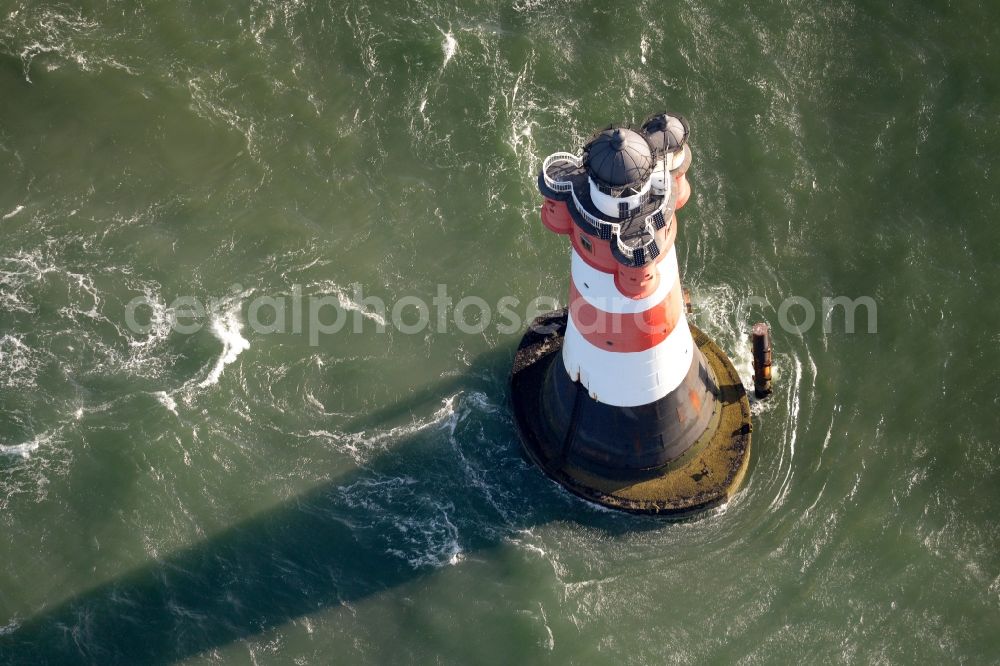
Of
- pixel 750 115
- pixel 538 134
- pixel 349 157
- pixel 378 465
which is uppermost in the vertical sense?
pixel 750 115

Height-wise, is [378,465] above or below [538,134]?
below

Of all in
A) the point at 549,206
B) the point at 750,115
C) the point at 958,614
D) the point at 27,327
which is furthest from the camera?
the point at 750,115

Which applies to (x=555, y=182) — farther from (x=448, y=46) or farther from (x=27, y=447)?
(x=27, y=447)

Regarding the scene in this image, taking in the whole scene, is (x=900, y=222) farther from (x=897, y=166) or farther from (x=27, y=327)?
(x=27, y=327)

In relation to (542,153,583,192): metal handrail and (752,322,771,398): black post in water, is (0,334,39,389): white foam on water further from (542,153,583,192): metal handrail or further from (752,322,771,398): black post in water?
(752,322,771,398): black post in water

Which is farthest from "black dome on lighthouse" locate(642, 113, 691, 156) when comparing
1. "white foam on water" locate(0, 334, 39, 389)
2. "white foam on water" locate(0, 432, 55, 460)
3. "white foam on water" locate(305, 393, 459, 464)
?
"white foam on water" locate(0, 334, 39, 389)

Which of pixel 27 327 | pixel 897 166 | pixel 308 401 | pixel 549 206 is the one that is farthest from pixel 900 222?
pixel 27 327

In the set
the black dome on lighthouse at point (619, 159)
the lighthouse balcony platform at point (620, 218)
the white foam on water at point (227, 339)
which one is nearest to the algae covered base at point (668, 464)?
the white foam on water at point (227, 339)

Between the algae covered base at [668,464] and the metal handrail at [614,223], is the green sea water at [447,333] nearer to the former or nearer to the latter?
the algae covered base at [668,464]
